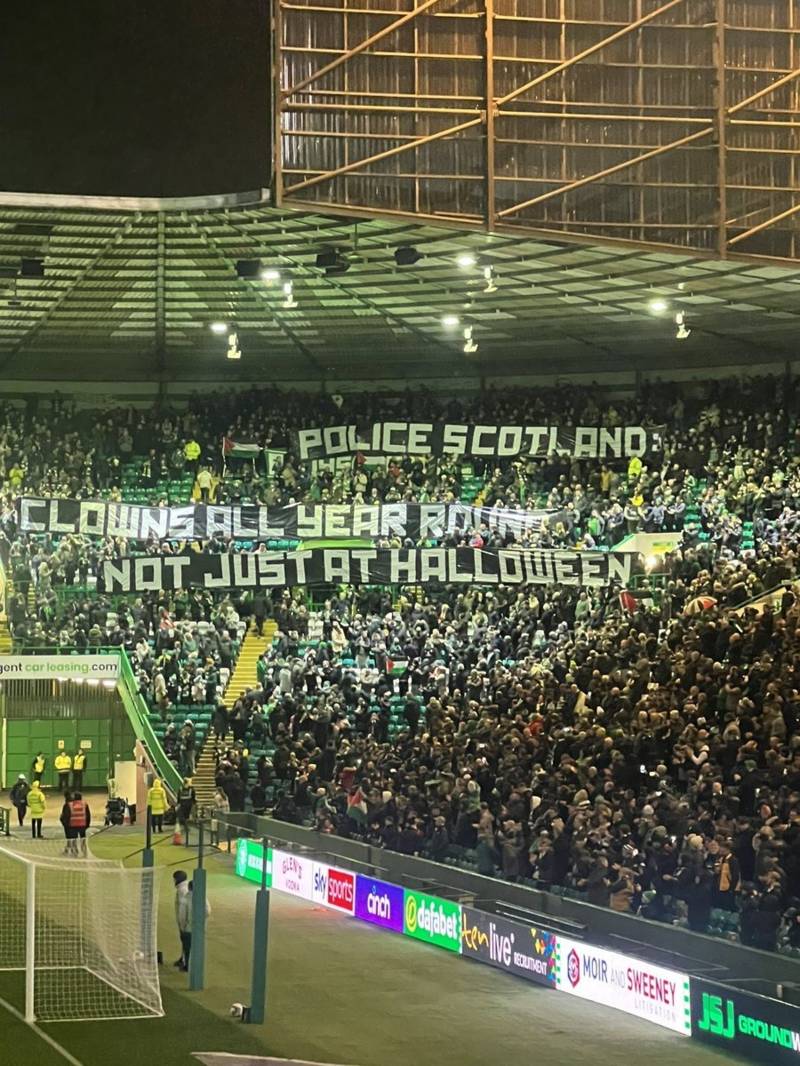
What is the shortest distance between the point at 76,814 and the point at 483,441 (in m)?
15.0

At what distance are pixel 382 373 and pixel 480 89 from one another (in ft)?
65.7

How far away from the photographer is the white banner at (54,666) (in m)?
37.3

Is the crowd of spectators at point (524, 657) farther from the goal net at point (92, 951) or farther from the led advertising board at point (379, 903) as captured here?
the goal net at point (92, 951)

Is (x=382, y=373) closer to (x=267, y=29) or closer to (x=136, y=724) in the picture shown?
(x=136, y=724)

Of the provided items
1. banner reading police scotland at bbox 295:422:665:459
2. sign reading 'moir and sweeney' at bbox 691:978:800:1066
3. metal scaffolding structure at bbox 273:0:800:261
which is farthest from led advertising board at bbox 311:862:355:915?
banner reading police scotland at bbox 295:422:665:459

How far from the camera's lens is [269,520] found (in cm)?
3778

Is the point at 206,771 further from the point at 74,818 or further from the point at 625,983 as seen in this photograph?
the point at 625,983

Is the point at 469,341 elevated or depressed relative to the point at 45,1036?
elevated

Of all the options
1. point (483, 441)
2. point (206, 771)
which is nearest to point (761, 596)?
point (483, 441)

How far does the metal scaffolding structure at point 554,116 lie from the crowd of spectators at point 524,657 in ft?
23.3

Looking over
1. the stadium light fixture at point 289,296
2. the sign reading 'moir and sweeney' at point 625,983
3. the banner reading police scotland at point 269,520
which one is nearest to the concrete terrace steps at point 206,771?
the banner reading police scotland at point 269,520

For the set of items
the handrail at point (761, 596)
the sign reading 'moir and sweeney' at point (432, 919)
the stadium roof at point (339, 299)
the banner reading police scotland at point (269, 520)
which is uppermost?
the stadium roof at point (339, 299)

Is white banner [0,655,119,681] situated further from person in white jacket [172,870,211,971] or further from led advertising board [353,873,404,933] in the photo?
person in white jacket [172,870,211,971]

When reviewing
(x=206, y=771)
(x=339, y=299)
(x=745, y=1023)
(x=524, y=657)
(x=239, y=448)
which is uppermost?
(x=339, y=299)
